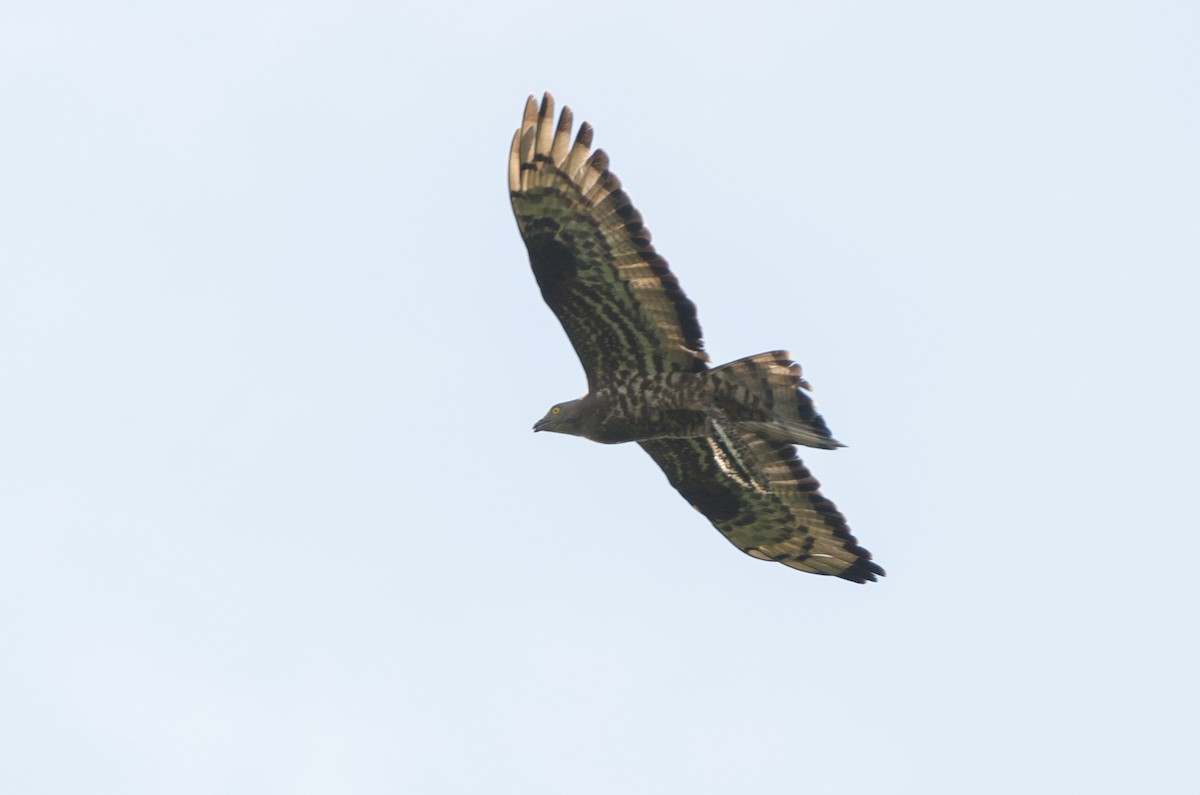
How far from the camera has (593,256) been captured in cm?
1494

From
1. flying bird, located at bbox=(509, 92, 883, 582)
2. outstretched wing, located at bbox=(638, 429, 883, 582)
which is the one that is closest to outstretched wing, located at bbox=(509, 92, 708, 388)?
flying bird, located at bbox=(509, 92, 883, 582)

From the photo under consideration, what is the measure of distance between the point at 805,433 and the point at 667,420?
131 centimetres

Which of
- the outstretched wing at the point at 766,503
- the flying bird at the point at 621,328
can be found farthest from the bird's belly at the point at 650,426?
the outstretched wing at the point at 766,503

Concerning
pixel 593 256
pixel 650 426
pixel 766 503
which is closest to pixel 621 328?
pixel 593 256

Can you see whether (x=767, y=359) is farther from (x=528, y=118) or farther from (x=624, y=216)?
(x=528, y=118)

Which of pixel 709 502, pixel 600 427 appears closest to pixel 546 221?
pixel 600 427

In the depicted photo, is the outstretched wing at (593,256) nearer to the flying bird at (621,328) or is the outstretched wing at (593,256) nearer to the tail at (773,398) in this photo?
the flying bird at (621,328)

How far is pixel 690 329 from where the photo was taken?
49.9ft

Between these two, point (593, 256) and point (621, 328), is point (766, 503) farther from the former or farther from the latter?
point (593, 256)

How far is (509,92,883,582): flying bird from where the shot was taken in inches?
581

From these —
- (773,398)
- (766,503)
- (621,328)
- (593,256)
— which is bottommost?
(766,503)

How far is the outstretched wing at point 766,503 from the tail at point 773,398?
50.9 inches

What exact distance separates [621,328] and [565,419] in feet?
3.33

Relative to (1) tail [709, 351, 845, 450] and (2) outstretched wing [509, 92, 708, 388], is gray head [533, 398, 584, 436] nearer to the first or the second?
(2) outstretched wing [509, 92, 708, 388]
